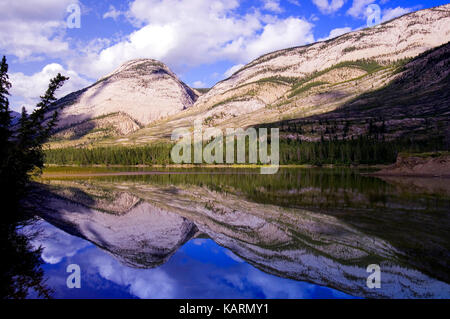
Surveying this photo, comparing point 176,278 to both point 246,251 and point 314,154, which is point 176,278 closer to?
point 246,251

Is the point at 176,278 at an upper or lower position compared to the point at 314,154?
lower

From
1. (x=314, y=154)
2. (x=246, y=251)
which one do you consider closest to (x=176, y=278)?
(x=246, y=251)

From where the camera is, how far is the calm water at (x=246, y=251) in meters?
8.70

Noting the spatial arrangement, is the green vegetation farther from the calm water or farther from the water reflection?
the water reflection

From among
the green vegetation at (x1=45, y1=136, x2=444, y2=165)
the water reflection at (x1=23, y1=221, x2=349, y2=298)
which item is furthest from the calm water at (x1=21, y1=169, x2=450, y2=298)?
the green vegetation at (x1=45, y1=136, x2=444, y2=165)

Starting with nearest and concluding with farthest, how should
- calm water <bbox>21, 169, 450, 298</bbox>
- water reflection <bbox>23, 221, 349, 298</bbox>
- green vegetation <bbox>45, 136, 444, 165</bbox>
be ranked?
water reflection <bbox>23, 221, 349, 298</bbox> < calm water <bbox>21, 169, 450, 298</bbox> < green vegetation <bbox>45, 136, 444, 165</bbox>

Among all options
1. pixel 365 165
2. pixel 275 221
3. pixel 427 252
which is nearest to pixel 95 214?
pixel 275 221

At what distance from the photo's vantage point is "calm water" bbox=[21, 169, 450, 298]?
870 cm

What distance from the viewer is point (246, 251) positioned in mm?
12422

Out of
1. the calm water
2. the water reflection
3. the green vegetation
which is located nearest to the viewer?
the water reflection
